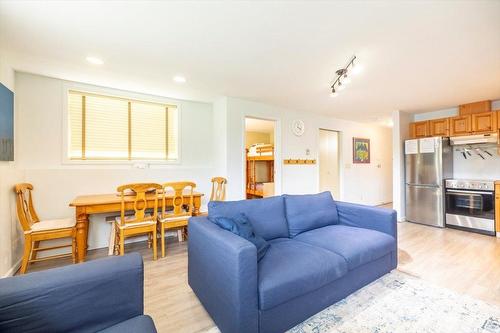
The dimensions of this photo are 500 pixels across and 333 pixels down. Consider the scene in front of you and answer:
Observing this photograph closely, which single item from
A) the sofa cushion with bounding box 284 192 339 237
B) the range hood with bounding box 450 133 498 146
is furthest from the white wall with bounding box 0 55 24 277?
the range hood with bounding box 450 133 498 146

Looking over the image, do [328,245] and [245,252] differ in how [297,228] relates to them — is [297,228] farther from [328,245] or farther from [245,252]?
[245,252]

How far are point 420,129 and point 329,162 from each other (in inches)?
81.3

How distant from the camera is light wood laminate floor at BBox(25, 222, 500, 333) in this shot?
5.99 feet

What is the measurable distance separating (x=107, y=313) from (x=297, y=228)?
1.76 meters

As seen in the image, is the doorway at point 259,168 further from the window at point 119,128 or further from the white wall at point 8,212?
the white wall at point 8,212

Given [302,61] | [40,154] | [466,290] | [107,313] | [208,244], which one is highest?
[302,61]

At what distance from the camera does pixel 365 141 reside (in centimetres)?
620

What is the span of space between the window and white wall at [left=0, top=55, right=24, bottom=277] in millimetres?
592

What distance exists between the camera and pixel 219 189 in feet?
12.5

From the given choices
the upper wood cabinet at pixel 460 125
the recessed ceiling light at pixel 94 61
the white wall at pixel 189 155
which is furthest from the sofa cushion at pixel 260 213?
the upper wood cabinet at pixel 460 125

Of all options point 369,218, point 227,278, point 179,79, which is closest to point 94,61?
point 179,79

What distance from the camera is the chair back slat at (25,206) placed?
2.42 m

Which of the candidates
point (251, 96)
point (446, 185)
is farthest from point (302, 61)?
point (446, 185)

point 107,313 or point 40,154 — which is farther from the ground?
point 40,154
